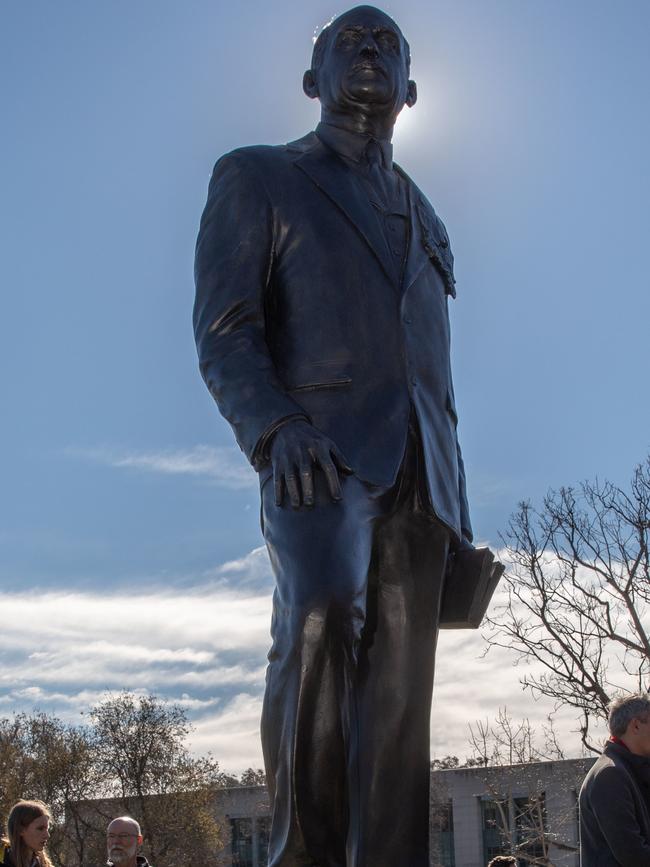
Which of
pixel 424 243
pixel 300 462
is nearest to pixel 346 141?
pixel 424 243

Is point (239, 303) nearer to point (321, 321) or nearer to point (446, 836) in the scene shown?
point (321, 321)

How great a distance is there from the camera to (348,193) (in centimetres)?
356

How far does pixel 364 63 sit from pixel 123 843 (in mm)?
4247

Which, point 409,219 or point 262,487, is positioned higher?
point 409,219

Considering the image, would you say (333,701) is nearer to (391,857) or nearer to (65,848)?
(391,857)

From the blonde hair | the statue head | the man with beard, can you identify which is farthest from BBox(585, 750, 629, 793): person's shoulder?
the man with beard

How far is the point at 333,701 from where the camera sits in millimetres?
2828

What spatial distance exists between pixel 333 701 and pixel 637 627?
68.0 feet

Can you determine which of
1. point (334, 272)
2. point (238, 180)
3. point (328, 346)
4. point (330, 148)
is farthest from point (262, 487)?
point (330, 148)

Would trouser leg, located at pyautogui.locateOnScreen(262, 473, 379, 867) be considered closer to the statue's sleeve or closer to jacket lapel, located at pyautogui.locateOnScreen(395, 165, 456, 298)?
the statue's sleeve

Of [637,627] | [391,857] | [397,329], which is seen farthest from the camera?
[637,627]

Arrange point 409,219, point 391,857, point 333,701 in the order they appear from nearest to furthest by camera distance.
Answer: point 333,701 → point 391,857 → point 409,219

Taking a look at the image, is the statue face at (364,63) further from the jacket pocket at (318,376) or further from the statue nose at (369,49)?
the jacket pocket at (318,376)

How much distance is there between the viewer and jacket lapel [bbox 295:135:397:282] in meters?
3.48
